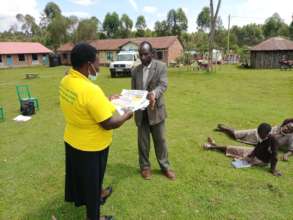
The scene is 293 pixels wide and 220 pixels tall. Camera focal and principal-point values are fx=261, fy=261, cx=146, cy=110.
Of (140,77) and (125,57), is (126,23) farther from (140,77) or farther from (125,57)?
(140,77)

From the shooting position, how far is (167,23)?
6475 cm

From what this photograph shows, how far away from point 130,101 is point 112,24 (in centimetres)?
6402

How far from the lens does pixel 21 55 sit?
122ft

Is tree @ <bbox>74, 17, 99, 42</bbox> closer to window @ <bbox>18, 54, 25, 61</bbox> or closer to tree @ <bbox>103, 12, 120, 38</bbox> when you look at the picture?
window @ <bbox>18, 54, 25, 61</bbox>

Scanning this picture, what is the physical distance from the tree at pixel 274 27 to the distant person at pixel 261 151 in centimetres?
5625

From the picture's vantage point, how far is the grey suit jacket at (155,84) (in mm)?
3525

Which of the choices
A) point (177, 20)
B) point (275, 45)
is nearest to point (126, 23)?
point (177, 20)

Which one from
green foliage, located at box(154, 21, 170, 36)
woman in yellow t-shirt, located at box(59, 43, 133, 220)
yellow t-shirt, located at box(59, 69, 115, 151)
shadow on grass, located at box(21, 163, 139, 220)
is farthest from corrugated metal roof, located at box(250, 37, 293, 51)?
green foliage, located at box(154, 21, 170, 36)

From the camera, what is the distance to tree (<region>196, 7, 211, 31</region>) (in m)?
66.4

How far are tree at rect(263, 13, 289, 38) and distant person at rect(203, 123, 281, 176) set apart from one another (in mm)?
56251

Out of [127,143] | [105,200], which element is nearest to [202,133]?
[127,143]

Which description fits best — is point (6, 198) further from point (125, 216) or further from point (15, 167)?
point (125, 216)

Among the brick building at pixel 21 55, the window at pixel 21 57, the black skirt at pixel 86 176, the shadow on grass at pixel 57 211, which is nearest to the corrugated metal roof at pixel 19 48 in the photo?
the brick building at pixel 21 55

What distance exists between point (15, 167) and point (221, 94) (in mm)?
8811
